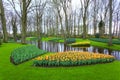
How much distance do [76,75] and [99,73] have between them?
1.33m

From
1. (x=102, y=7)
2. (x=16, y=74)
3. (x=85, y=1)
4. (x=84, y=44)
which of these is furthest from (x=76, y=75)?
(x=102, y=7)

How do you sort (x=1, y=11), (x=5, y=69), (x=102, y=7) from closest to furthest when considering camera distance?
(x=5, y=69), (x=1, y=11), (x=102, y=7)

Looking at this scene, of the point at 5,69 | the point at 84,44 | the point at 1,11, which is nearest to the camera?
the point at 5,69

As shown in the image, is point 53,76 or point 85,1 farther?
point 85,1

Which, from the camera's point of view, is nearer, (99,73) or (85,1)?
(99,73)

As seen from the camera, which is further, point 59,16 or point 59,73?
point 59,16

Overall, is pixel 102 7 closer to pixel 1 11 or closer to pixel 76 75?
pixel 1 11

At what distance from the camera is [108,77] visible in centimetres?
849

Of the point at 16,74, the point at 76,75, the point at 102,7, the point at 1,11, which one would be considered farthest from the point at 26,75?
the point at 102,7

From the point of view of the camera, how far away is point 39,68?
1008 cm

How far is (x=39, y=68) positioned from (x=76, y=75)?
2.43 m

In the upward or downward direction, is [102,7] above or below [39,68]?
above

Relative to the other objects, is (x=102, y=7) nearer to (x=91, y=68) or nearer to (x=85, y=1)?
(x=85, y=1)

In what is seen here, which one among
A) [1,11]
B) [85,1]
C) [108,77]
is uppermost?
[85,1]
